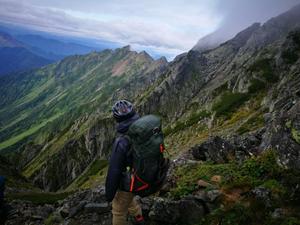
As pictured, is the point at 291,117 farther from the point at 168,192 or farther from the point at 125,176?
the point at 125,176

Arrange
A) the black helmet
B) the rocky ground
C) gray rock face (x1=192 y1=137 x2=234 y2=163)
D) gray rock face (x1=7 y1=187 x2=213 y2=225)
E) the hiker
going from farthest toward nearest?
gray rock face (x1=192 y1=137 x2=234 y2=163) → gray rock face (x1=7 y1=187 x2=213 y2=225) → the rocky ground → the black helmet → the hiker

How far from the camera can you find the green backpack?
10.4 metres

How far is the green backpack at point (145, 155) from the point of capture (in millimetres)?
10398

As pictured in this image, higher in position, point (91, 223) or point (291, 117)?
point (291, 117)

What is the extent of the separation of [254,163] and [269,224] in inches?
200

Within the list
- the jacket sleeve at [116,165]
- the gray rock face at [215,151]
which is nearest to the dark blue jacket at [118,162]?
the jacket sleeve at [116,165]

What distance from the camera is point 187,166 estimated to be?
21250mm

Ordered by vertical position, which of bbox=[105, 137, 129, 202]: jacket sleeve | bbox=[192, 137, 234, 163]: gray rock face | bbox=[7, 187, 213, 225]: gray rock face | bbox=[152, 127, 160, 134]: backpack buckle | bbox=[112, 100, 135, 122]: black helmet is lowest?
bbox=[7, 187, 213, 225]: gray rock face

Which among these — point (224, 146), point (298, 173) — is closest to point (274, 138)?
point (298, 173)

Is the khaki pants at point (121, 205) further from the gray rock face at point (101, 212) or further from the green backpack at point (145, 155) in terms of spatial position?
the gray rock face at point (101, 212)

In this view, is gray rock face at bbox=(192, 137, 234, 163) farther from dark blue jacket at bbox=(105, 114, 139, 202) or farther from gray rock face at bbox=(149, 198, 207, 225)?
dark blue jacket at bbox=(105, 114, 139, 202)

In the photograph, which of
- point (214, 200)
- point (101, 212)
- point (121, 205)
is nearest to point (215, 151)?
point (214, 200)

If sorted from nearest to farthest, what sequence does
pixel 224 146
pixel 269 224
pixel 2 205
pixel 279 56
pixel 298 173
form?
pixel 269 224, pixel 298 173, pixel 2 205, pixel 224 146, pixel 279 56

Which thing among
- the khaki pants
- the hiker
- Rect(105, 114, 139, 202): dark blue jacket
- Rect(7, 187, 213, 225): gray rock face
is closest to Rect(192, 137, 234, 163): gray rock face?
Rect(7, 187, 213, 225): gray rock face
